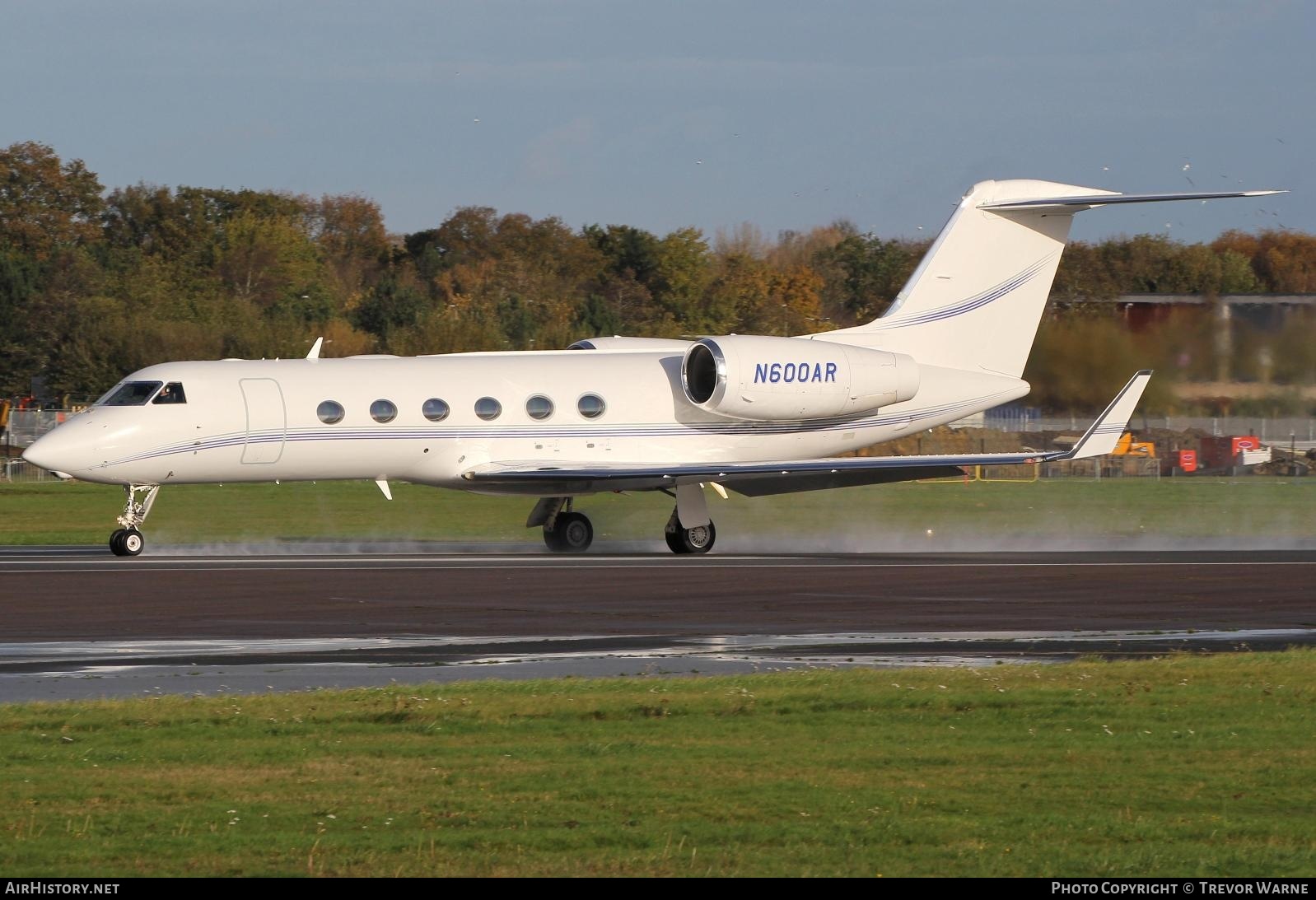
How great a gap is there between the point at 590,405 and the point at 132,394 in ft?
21.5

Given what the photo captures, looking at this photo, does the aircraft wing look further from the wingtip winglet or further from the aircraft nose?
the aircraft nose

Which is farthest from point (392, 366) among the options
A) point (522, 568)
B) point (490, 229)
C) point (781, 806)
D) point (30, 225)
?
point (490, 229)

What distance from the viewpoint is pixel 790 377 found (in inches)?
1033

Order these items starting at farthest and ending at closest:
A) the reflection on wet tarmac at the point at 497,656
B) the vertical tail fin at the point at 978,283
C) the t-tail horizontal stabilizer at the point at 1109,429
→ 1. the vertical tail fin at the point at 978,283
2. the t-tail horizontal stabilizer at the point at 1109,429
3. the reflection on wet tarmac at the point at 497,656

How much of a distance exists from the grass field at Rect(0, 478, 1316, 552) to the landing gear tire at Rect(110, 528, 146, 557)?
5271 millimetres

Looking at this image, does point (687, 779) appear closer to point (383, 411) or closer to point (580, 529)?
point (383, 411)

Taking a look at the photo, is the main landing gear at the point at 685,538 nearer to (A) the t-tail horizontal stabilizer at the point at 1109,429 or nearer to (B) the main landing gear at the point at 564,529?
(B) the main landing gear at the point at 564,529

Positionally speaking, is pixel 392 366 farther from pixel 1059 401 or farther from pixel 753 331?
pixel 753 331

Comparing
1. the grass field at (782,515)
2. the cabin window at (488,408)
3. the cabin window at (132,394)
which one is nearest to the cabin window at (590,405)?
the cabin window at (488,408)

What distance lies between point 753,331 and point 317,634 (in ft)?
171

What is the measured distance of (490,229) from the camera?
10175cm

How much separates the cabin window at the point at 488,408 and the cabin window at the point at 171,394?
4.12 metres

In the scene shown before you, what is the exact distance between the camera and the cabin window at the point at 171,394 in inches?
957

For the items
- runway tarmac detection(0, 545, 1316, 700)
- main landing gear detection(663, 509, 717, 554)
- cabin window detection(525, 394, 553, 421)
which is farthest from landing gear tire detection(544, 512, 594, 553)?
runway tarmac detection(0, 545, 1316, 700)
